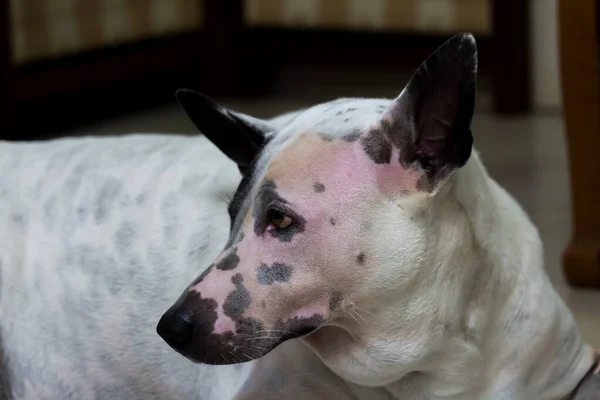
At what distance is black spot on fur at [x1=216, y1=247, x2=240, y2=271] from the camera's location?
1069mm

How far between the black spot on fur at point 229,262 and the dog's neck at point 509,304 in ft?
0.84

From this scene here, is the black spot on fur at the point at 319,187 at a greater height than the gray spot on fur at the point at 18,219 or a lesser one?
greater

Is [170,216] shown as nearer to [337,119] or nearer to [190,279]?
[190,279]

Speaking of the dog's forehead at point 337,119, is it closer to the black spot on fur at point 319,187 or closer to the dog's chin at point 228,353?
the black spot on fur at point 319,187

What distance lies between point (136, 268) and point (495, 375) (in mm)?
516

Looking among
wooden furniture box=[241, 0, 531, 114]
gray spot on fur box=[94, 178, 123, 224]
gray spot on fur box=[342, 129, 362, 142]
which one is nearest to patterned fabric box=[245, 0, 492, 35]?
wooden furniture box=[241, 0, 531, 114]

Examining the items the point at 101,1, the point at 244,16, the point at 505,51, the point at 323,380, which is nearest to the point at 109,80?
the point at 101,1

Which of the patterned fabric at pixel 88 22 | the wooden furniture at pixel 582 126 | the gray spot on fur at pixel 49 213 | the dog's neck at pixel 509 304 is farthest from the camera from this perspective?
the patterned fabric at pixel 88 22

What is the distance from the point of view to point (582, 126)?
199 centimetres

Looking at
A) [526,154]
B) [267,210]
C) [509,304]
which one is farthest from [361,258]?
[526,154]

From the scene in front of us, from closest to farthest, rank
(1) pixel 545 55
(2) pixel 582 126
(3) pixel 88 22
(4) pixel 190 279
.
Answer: (4) pixel 190 279 → (2) pixel 582 126 → (1) pixel 545 55 → (3) pixel 88 22

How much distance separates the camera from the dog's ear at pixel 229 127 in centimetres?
121

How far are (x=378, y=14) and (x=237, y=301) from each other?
2.69 meters

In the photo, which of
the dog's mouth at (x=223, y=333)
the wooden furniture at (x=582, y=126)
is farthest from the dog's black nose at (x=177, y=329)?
the wooden furniture at (x=582, y=126)
